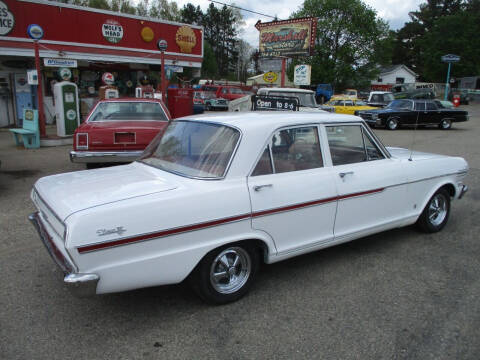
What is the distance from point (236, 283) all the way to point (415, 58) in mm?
77438

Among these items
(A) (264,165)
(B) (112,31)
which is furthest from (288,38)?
(A) (264,165)

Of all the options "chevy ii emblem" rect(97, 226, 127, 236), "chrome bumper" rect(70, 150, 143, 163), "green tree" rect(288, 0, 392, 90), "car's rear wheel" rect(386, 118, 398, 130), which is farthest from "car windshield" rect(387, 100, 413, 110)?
"green tree" rect(288, 0, 392, 90)

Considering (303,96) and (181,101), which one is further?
(181,101)

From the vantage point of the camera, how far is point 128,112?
8.28 metres

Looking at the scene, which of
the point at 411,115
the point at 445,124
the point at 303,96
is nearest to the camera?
the point at 303,96

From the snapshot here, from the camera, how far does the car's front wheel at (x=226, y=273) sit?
9.89ft

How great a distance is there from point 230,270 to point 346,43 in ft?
155

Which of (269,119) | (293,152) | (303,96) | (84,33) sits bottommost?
(293,152)

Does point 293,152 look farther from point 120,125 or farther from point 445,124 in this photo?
point 445,124

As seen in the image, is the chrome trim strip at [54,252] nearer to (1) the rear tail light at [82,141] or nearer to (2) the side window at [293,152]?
(2) the side window at [293,152]

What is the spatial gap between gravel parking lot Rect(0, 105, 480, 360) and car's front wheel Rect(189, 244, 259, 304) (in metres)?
0.11

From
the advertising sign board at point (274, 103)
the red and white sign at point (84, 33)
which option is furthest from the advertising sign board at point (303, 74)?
the advertising sign board at point (274, 103)

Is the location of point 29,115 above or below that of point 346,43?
below

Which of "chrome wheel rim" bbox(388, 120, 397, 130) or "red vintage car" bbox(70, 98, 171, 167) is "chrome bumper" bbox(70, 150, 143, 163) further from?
"chrome wheel rim" bbox(388, 120, 397, 130)
